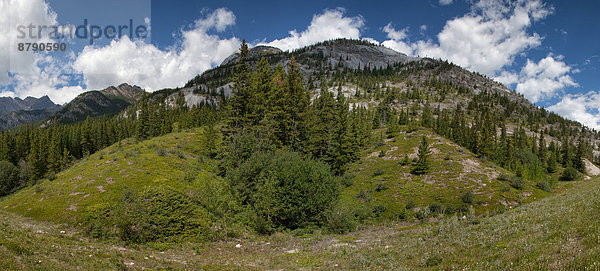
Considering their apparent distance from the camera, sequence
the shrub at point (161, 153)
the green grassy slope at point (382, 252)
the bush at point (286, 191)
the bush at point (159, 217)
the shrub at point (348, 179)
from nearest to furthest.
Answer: the green grassy slope at point (382, 252) → the bush at point (159, 217) → the bush at point (286, 191) → the shrub at point (161, 153) → the shrub at point (348, 179)

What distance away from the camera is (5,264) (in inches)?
339

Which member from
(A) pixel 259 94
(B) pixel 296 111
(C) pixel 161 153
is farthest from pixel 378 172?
(C) pixel 161 153

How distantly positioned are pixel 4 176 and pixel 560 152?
207 meters

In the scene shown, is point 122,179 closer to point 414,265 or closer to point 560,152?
point 414,265

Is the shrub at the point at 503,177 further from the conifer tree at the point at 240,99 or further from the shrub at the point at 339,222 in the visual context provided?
the conifer tree at the point at 240,99

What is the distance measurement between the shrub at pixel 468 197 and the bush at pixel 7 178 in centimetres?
10056

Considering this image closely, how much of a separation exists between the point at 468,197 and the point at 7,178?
337ft

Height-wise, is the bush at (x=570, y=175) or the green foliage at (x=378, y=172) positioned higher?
the green foliage at (x=378, y=172)

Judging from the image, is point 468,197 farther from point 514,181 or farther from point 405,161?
point 405,161

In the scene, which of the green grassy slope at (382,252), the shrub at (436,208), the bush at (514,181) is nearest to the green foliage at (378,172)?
the shrub at (436,208)

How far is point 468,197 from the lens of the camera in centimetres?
3681

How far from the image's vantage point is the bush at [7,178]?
6108 cm

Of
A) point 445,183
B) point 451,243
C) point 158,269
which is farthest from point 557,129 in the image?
point 158,269

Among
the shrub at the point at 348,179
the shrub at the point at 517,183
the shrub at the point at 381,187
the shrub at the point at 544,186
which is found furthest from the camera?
the shrub at the point at 348,179
